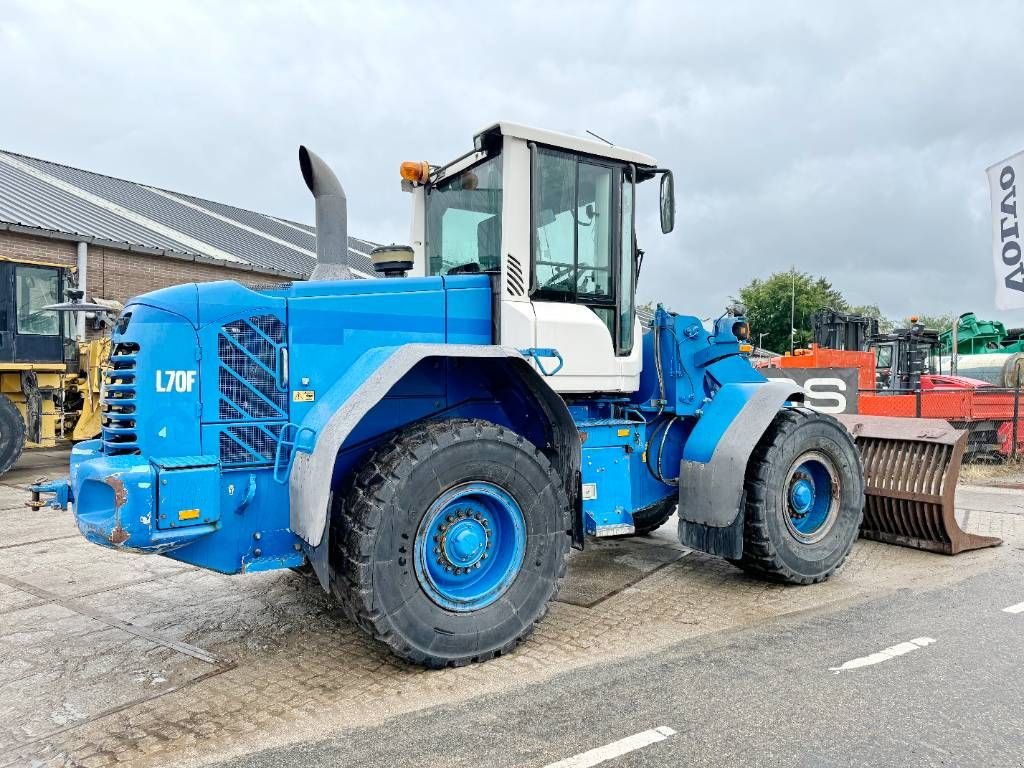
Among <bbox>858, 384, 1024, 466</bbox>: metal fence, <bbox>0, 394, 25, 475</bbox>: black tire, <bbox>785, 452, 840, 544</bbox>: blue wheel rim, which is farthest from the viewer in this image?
<bbox>858, 384, 1024, 466</bbox>: metal fence

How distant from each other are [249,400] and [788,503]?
3.75m

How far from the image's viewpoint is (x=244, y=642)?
4.32 meters

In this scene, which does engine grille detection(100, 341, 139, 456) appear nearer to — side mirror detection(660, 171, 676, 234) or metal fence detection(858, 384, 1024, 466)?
side mirror detection(660, 171, 676, 234)

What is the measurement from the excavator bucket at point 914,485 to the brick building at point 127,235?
1350 centimetres

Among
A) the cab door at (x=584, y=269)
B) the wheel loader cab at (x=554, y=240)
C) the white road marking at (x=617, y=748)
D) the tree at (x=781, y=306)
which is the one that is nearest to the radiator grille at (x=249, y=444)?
the wheel loader cab at (x=554, y=240)

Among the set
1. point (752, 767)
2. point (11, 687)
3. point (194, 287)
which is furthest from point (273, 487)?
point (752, 767)

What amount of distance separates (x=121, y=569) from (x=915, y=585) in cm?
591

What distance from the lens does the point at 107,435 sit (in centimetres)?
371

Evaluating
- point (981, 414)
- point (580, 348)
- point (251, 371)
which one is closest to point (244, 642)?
point (251, 371)

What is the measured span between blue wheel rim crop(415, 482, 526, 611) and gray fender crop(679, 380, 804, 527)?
1570mm

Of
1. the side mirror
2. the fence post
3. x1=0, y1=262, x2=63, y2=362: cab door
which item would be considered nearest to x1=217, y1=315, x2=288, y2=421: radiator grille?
the side mirror

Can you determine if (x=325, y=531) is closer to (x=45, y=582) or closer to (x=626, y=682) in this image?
(x=626, y=682)

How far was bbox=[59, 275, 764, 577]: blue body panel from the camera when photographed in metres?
3.51

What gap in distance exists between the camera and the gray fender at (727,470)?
196 inches
